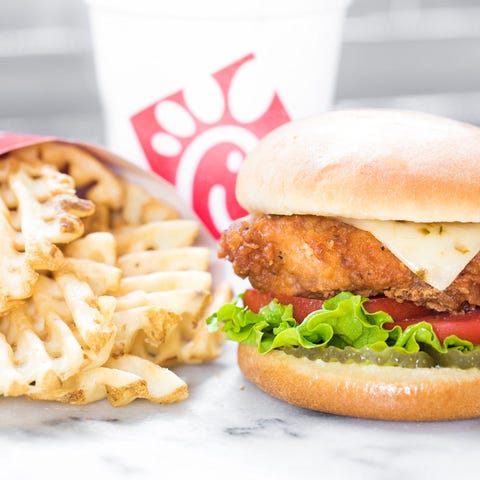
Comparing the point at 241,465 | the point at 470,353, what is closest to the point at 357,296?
the point at 470,353

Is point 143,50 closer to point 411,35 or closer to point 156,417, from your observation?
point 156,417

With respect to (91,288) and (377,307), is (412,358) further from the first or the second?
(91,288)

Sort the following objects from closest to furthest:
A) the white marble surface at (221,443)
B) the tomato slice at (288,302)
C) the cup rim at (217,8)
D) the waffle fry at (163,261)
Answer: the white marble surface at (221,443) < the tomato slice at (288,302) < the waffle fry at (163,261) < the cup rim at (217,8)

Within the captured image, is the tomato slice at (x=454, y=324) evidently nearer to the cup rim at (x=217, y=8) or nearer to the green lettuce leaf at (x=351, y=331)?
the green lettuce leaf at (x=351, y=331)

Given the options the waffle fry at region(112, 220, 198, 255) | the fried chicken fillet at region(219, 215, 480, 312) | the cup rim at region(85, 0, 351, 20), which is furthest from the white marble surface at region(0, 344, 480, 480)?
the cup rim at region(85, 0, 351, 20)

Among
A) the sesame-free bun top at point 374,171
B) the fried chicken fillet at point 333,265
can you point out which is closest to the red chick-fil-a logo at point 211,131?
the sesame-free bun top at point 374,171

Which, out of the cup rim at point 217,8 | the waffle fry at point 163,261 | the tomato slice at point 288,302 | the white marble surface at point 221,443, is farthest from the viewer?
the cup rim at point 217,8
